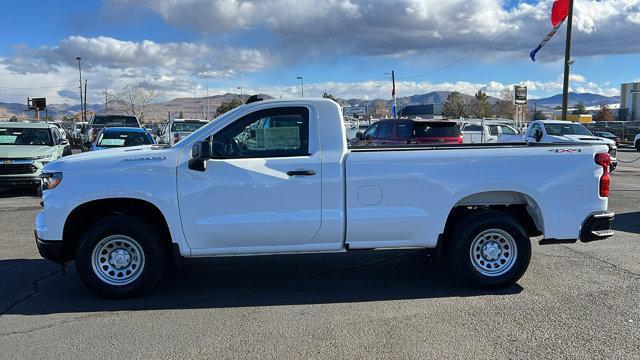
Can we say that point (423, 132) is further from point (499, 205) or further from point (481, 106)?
point (481, 106)

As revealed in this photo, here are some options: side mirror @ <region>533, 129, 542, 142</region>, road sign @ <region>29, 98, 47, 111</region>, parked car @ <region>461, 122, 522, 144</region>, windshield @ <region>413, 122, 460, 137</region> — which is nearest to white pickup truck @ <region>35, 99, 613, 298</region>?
windshield @ <region>413, 122, 460, 137</region>

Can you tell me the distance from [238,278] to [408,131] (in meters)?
11.9

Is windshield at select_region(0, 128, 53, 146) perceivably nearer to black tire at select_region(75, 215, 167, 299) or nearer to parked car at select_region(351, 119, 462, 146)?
parked car at select_region(351, 119, 462, 146)

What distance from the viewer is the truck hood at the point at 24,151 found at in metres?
12.7

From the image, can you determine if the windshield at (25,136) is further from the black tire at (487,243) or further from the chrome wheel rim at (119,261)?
the black tire at (487,243)

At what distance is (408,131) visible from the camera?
56.5 feet

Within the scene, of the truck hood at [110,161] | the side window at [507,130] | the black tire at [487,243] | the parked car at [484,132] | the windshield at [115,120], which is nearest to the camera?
the truck hood at [110,161]

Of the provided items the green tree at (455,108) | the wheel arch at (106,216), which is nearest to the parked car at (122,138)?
the wheel arch at (106,216)

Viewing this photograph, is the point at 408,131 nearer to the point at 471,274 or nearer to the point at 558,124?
the point at 558,124

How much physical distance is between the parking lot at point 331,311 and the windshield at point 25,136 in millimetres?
7853

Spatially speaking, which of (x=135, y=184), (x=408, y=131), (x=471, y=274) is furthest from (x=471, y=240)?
(x=408, y=131)

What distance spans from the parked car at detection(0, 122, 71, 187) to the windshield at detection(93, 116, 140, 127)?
22.8ft

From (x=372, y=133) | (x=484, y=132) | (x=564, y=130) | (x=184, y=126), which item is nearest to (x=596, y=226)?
(x=372, y=133)

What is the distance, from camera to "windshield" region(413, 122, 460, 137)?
17062mm
